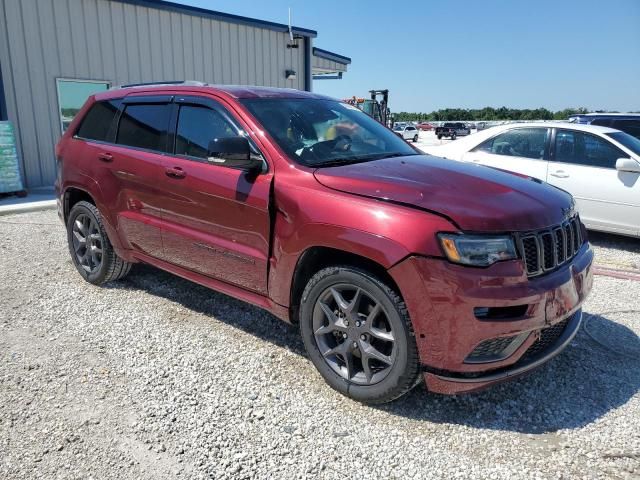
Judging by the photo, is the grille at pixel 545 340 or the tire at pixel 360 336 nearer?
the tire at pixel 360 336

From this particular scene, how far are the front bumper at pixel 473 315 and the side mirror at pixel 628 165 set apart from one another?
432 cm

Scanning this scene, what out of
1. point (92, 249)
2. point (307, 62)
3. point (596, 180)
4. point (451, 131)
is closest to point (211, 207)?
point (92, 249)

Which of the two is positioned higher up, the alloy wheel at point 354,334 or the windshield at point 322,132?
the windshield at point 322,132

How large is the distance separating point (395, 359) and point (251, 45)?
13.0 m

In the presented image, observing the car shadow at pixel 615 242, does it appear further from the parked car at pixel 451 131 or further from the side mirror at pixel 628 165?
the parked car at pixel 451 131

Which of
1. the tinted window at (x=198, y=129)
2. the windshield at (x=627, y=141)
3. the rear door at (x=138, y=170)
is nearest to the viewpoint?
the tinted window at (x=198, y=129)

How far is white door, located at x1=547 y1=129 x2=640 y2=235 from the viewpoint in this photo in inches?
249

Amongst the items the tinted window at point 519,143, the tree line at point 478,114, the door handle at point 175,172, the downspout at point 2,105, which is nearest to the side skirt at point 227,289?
the door handle at point 175,172

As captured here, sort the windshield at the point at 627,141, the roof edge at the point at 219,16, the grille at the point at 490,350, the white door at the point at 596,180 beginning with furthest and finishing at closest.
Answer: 1. the roof edge at the point at 219,16
2. the windshield at the point at 627,141
3. the white door at the point at 596,180
4. the grille at the point at 490,350

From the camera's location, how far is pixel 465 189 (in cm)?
292

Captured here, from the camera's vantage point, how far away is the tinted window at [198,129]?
368 centimetres

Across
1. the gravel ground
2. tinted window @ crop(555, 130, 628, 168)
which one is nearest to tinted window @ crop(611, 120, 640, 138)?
tinted window @ crop(555, 130, 628, 168)

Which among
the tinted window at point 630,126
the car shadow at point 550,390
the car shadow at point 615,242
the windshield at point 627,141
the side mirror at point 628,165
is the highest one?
the tinted window at point 630,126

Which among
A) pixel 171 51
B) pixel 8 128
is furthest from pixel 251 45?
pixel 8 128
